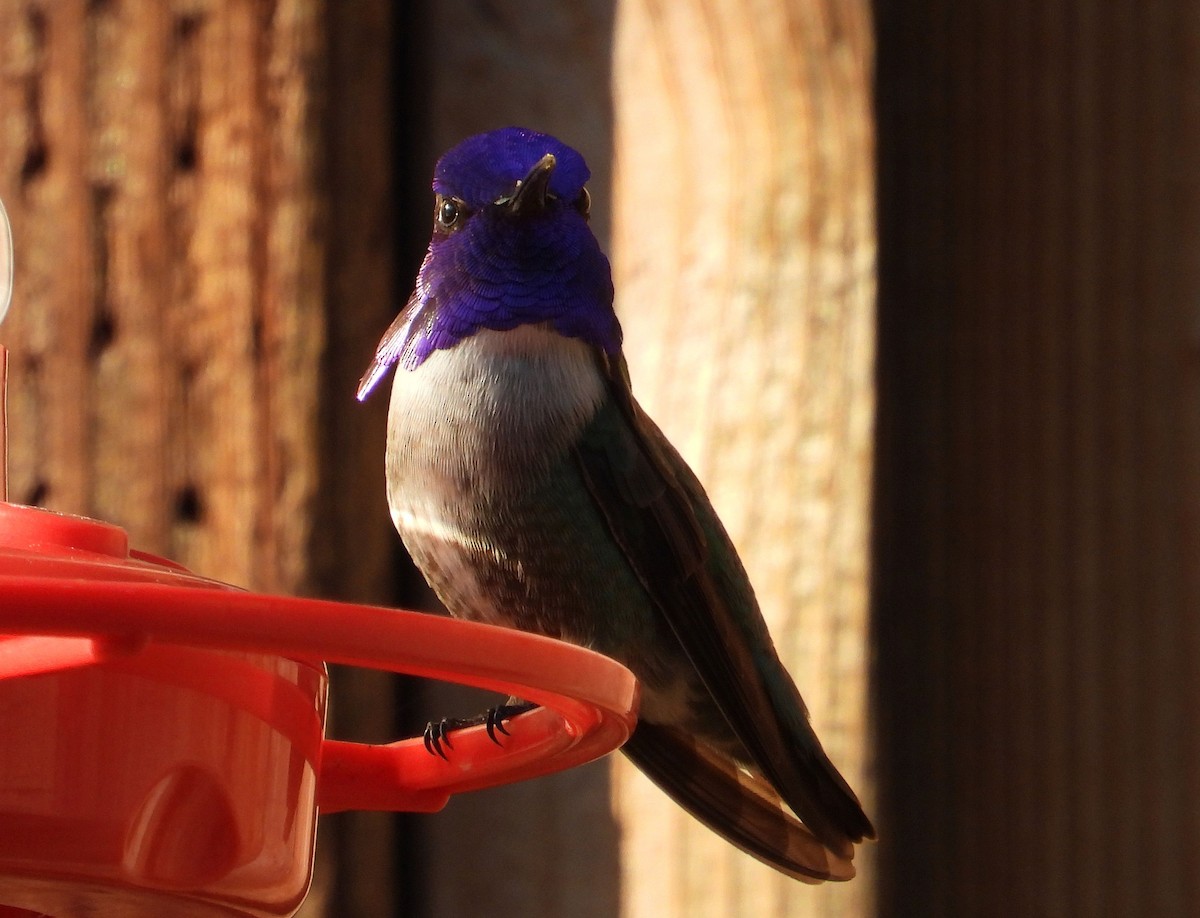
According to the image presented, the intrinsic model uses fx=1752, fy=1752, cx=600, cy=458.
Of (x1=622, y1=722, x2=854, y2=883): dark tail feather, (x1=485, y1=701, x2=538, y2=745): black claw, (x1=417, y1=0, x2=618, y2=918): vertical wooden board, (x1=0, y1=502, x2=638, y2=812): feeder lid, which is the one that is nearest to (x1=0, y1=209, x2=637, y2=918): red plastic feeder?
(x1=0, y1=502, x2=638, y2=812): feeder lid

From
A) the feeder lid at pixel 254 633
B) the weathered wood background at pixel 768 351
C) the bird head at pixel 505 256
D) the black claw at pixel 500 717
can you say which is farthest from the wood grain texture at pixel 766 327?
the feeder lid at pixel 254 633

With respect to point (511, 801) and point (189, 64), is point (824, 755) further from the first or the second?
point (189, 64)

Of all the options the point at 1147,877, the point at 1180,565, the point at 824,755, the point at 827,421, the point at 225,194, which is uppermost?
the point at 225,194

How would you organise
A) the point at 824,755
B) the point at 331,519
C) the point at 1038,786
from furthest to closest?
the point at 331,519 < the point at 1038,786 < the point at 824,755

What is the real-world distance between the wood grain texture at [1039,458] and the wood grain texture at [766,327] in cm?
6

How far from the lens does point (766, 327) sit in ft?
7.00

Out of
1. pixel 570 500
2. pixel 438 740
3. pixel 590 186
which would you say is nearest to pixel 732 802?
pixel 570 500

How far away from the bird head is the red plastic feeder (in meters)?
0.64

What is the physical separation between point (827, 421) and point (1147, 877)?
2.13 ft

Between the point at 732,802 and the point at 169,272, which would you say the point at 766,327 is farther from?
the point at 169,272

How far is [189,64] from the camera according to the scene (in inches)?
90.7

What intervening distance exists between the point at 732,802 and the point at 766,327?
1.87 feet

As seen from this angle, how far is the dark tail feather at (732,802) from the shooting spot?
1930 mm

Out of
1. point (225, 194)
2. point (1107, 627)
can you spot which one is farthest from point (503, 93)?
point (1107, 627)
